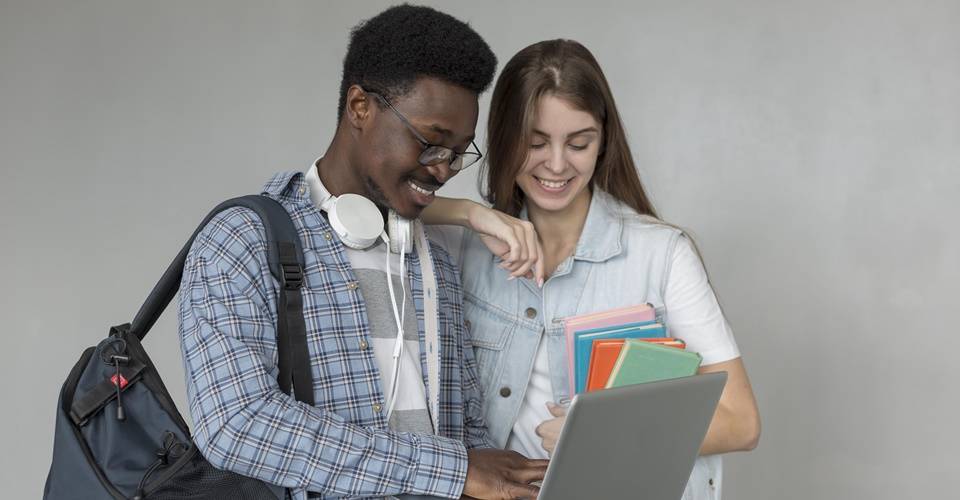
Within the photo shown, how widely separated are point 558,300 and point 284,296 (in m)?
0.83

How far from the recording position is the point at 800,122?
3676 millimetres

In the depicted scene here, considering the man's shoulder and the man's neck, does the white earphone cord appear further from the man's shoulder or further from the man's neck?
the man's shoulder

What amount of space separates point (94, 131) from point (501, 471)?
293 cm

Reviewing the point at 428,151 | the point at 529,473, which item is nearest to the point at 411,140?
the point at 428,151

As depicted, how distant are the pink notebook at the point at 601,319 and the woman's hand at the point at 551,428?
2.4 inches

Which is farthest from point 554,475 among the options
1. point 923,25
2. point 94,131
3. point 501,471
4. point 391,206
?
point 94,131

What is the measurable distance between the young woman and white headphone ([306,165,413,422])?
288 millimetres

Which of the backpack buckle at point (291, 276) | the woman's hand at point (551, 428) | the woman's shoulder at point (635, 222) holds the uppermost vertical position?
the woman's shoulder at point (635, 222)

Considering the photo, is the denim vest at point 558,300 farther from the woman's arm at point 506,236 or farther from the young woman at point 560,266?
the woman's arm at point 506,236

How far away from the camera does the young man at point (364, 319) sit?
5.63ft

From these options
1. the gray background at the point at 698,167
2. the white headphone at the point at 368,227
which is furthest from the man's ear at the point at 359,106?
the gray background at the point at 698,167

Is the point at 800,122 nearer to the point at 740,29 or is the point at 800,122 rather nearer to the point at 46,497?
the point at 740,29

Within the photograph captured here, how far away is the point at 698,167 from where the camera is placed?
12.5 feet

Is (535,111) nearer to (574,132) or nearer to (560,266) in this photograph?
(574,132)
